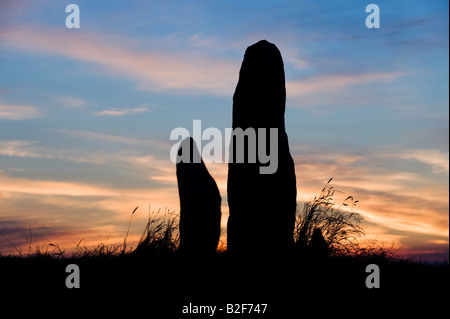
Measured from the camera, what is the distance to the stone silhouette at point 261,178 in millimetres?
8812

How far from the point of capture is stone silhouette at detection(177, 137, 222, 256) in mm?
9953

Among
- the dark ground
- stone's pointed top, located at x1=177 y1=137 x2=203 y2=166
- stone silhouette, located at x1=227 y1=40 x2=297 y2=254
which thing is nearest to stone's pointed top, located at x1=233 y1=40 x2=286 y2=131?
stone silhouette, located at x1=227 y1=40 x2=297 y2=254

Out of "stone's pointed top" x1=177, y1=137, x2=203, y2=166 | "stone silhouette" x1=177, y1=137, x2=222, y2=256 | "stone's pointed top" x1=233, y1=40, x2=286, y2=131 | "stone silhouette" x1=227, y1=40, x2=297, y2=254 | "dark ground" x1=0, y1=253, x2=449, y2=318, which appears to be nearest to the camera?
"dark ground" x1=0, y1=253, x2=449, y2=318

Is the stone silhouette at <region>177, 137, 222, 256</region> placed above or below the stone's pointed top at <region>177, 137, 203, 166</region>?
below

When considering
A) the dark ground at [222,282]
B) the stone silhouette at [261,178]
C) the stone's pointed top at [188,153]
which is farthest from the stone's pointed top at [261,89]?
the dark ground at [222,282]

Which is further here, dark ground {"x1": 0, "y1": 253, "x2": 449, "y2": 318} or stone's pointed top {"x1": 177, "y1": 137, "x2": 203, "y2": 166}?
stone's pointed top {"x1": 177, "y1": 137, "x2": 203, "y2": 166}

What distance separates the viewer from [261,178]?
881cm

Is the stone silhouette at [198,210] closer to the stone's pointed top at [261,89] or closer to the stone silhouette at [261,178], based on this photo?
the stone silhouette at [261,178]

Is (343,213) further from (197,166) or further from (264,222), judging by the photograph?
(197,166)

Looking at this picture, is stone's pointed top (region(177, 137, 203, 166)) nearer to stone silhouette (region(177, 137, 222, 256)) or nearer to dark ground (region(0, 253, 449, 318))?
stone silhouette (region(177, 137, 222, 256))

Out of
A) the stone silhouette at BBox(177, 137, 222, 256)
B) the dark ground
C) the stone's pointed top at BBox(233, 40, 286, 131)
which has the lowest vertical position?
the dark ground

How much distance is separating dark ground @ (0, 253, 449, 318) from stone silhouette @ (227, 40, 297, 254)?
37cm

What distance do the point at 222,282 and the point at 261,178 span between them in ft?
7.09
